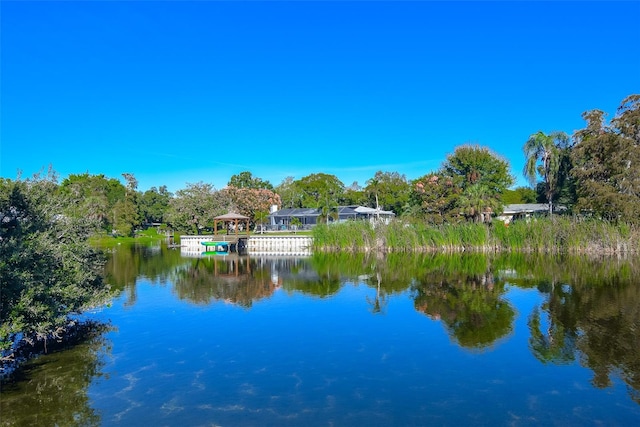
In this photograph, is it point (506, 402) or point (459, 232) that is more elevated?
point (459, 232)

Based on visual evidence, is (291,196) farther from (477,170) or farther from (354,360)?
(354,360)

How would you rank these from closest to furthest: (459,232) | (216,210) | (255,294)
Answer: (255,294)
(459,232)
(216,210)

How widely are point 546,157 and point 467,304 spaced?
40168mm

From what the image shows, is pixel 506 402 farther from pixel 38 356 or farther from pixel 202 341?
pixel 38 356

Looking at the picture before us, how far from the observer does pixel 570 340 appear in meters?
12.3

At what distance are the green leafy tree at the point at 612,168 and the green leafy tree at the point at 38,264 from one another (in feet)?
111

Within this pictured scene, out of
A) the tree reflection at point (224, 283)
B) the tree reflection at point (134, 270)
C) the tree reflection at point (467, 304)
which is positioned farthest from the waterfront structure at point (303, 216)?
the tree reflection at point (467, 304)

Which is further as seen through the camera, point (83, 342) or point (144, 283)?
point (144, 283)

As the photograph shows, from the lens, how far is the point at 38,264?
33.6 feet

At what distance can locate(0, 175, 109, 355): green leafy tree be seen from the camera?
907 cm

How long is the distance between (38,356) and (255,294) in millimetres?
10053

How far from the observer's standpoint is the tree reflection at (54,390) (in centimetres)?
812

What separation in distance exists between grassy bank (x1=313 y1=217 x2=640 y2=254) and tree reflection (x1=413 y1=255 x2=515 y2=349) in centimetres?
1075

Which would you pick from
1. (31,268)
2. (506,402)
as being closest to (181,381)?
(31,268)
